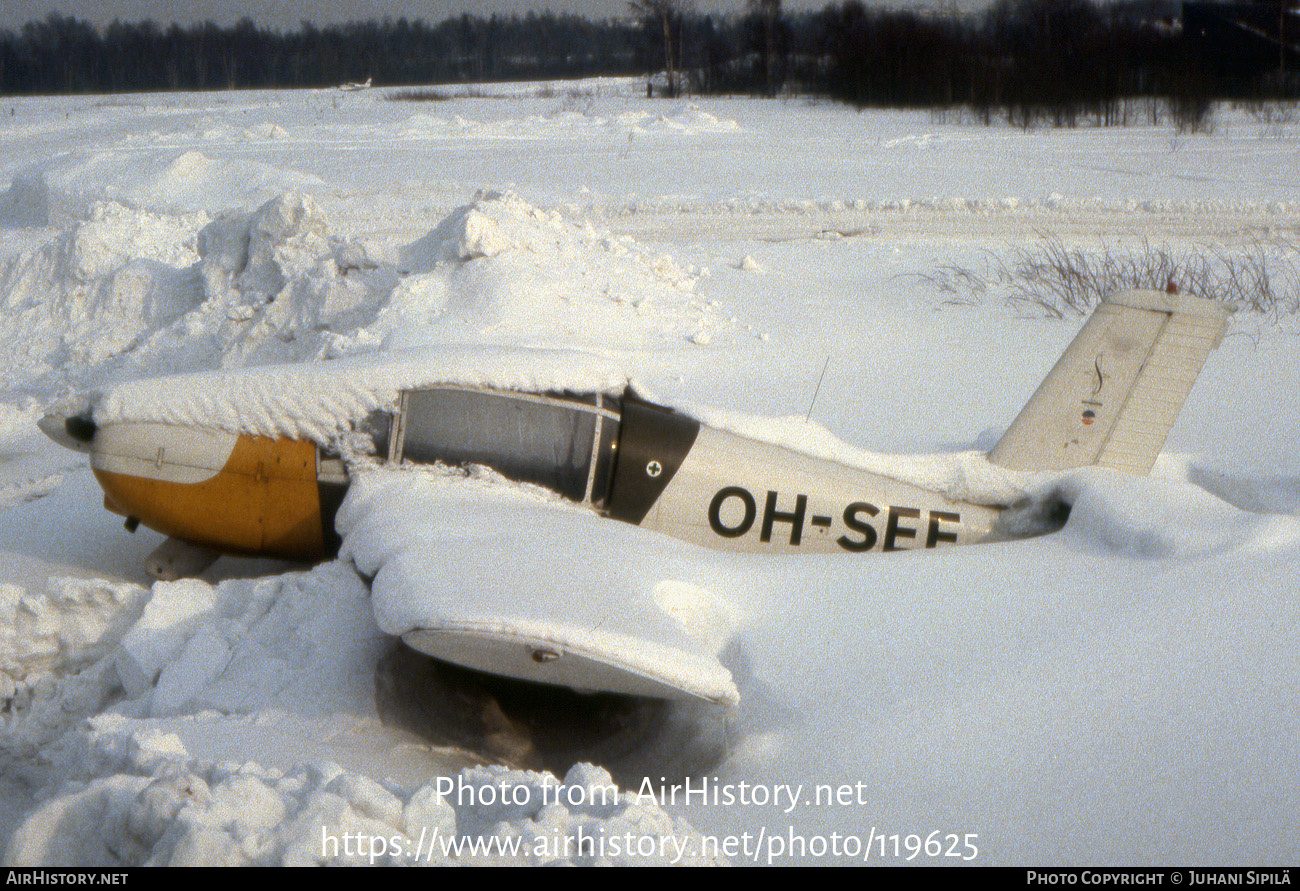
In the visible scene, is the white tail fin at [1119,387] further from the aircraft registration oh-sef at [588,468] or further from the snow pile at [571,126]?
the snow pile at [571,126]

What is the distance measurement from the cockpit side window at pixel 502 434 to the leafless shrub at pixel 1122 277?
6.87 m

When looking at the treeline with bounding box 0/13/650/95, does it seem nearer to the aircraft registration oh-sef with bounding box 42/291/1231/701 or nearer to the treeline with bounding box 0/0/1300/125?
the treeline with bounding box 0/0/1300/125

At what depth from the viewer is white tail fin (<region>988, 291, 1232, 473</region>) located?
5.72 metres

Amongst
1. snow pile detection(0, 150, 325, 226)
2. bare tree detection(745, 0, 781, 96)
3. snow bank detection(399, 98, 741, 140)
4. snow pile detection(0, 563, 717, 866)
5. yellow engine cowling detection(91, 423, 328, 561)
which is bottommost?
snow pile detection(0, 563, 717, 866)

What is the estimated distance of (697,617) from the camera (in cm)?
452

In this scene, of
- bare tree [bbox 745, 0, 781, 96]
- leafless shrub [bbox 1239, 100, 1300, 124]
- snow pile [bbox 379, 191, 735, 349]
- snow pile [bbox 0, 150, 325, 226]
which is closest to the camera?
snow pile [bbox 379, 191, 735, 349]

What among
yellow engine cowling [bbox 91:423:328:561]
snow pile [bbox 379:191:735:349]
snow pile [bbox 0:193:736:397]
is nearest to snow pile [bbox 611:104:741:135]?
snow pile [bbox 0:193:736:397]

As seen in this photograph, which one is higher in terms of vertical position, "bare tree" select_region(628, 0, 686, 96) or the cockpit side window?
"bare tree" select_region(628, 0, 686, 96)

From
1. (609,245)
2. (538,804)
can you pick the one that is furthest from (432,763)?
(609,245)

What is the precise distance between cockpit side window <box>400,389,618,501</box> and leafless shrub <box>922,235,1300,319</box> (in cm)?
687

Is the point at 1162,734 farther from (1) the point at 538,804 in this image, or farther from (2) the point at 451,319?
(2) the point at 451,319

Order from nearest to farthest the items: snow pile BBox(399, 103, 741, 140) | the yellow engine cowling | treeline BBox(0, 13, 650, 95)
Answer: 1. the yellow engine cowling
2. snow pile BBox(399, 103, 741, 140)
3. treeline BBox(0, 13, 650, 95)

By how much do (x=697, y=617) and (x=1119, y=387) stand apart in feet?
9.63

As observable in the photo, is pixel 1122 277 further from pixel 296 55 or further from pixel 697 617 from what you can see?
pixel 296 55
